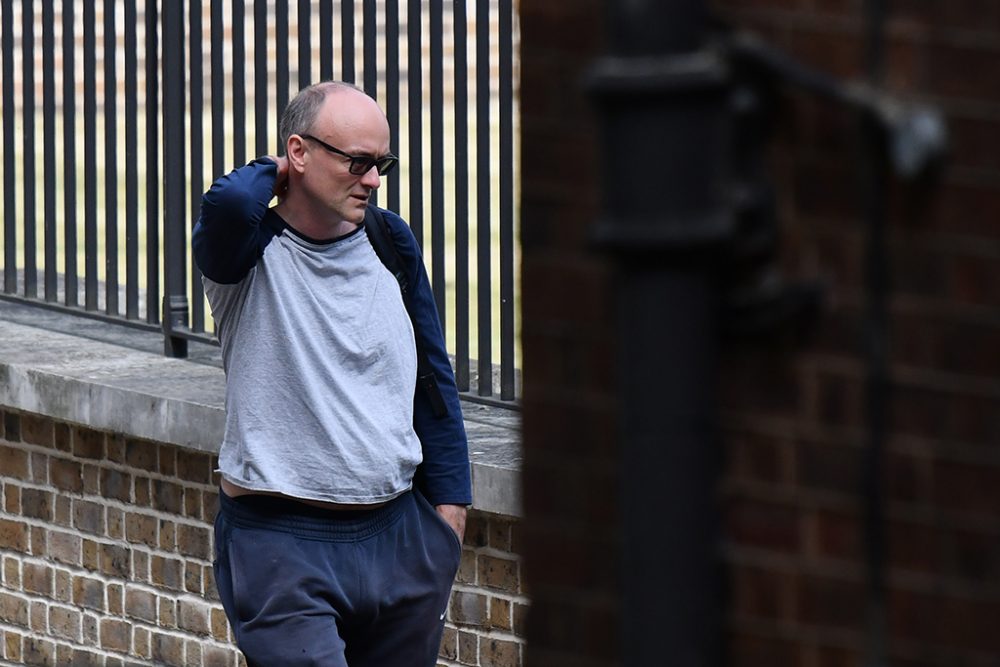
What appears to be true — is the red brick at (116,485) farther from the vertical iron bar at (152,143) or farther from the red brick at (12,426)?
the vertical iron bar at (152,143)

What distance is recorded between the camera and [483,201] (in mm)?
5906

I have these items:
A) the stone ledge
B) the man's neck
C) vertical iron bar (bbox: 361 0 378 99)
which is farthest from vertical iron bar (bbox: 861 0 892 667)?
vertical iron bar (bbox: 361 0 378 99)

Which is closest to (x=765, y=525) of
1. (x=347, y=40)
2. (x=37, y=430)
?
(x=347, y=40)

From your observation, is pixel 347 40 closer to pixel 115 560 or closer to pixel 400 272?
pixel 400 272

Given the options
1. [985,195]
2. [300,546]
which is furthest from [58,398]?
[985,195]

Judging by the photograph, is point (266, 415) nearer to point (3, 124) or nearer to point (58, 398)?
point (58, 398)

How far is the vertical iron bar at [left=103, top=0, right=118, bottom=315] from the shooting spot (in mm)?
6945

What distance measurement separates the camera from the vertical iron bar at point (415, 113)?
19.7ft

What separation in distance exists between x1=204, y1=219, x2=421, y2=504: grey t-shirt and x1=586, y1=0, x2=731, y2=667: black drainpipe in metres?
2.23

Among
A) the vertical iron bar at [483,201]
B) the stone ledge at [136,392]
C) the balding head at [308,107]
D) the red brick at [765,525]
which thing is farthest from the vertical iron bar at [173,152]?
the red brick at [765,525]

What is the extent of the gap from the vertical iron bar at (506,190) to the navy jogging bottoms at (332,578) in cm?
109

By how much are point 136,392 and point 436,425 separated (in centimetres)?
165

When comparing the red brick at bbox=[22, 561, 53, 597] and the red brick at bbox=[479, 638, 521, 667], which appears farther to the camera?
the red brick at bbox=[22, 561, 53, 597]

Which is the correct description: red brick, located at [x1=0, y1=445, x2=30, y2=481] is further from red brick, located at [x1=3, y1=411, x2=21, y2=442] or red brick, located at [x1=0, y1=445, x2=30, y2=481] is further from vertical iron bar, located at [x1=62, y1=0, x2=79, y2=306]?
vertical iron bar, located at [x1=62, y1=0, x2=79, y2=306]
